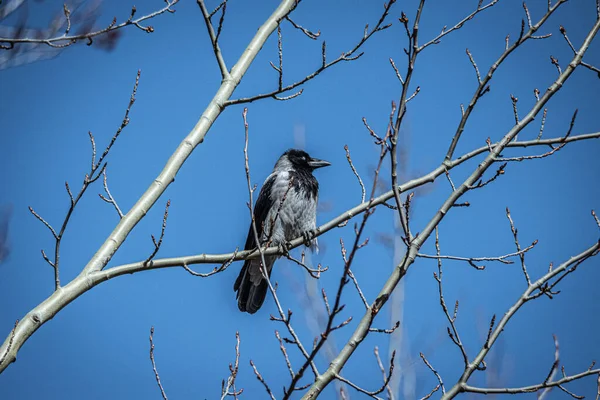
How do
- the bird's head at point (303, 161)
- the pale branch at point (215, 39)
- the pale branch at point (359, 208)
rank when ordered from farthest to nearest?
the bird's head at point (303, 161), the pale branch at point (215, 39), the pale branch at point (359, 208)

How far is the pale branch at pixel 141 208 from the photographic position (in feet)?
10.9

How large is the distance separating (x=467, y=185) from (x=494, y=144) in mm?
460

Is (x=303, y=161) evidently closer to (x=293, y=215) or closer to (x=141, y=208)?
(x=293, y=215)

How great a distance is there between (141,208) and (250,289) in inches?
111

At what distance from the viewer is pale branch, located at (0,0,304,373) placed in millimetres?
3309

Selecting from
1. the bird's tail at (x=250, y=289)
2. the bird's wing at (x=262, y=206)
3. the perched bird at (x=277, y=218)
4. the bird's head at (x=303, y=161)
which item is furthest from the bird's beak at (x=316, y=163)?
the bird's tail at (x=250, y=289)

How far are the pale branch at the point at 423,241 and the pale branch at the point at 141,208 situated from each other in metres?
1.31

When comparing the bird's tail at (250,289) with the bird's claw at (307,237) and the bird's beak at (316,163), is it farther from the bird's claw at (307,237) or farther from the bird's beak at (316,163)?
the bird's beak at (316,163)

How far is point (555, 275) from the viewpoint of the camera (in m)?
3.68

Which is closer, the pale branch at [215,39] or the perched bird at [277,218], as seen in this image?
the pale branch at [215,39]

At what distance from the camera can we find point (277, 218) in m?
6.17

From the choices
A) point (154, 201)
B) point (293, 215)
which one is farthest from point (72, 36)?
point (293, 215)

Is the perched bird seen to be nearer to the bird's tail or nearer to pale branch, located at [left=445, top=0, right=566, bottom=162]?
the bird's tail

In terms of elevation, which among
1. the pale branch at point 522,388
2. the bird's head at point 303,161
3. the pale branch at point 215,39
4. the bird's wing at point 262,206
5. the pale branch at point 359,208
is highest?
the bird's head at point 303,161
